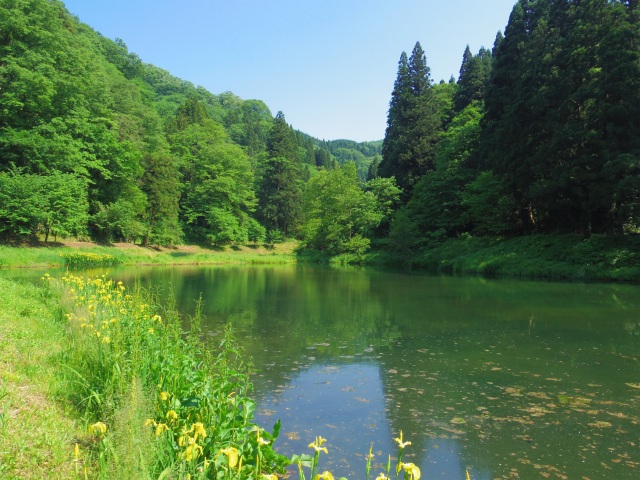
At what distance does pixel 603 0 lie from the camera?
22.3m

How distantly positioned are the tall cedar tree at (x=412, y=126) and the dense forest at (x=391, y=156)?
151 millimetres

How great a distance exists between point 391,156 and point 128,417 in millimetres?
41393

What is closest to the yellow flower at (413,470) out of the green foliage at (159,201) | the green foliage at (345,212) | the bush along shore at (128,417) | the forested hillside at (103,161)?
the bush along shore at (128,417)

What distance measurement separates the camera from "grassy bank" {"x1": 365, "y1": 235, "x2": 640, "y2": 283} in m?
20.3

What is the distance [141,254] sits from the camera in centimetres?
3397

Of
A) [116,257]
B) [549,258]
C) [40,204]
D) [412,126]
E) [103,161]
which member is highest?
[412,126]

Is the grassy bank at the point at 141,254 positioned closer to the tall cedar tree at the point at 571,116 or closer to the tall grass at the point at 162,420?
the tall grass at the point at 162,420

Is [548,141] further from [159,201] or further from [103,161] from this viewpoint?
[159,201]

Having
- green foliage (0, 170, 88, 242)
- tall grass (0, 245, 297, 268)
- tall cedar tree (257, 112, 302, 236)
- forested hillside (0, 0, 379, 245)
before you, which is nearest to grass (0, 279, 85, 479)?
tall grass (0, 245, 297, 268)

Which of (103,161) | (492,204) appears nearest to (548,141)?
(492,204)

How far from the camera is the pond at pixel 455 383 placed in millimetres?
4082

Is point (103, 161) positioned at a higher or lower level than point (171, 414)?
higher

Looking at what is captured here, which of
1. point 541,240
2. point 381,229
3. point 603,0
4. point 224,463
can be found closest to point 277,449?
point 224,463

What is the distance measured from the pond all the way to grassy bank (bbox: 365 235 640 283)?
28.2 ft
